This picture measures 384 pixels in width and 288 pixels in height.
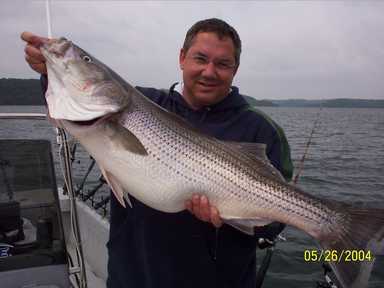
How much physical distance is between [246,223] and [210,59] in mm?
1483

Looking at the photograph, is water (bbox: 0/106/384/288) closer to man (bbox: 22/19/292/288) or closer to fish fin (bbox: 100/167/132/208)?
man (bbox: 22/19/292/288)

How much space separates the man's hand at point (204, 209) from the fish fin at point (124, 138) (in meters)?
0.56

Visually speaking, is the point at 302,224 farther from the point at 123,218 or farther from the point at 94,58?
the point at 94,58

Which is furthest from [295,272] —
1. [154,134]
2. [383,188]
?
[383,188]

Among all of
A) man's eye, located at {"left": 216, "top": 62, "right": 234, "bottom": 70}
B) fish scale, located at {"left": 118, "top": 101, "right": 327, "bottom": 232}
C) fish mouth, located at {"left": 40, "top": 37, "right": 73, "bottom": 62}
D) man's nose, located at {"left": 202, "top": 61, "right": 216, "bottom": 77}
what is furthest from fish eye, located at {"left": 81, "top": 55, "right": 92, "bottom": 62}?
man's eye, located at {"left": 216, "top": 62, "right": 234, "bottom": 70}

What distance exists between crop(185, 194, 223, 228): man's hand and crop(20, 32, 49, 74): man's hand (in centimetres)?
168

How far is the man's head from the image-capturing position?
3541mm

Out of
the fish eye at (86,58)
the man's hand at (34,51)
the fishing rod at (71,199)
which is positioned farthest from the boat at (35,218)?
the fish eye at (86,58)

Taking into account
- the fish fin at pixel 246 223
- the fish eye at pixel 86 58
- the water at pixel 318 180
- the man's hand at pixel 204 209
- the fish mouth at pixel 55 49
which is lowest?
the water at pixel 318 180

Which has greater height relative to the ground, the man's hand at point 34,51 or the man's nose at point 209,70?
the man's hand at point 34,51

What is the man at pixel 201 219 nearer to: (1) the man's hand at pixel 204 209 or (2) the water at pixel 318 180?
(1) the man's hand at pixel 204 209

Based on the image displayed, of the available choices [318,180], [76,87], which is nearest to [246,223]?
[76,87]

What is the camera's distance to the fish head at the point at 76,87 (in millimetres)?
3178

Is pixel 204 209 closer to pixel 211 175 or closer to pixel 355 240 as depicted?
pixel 211 175
